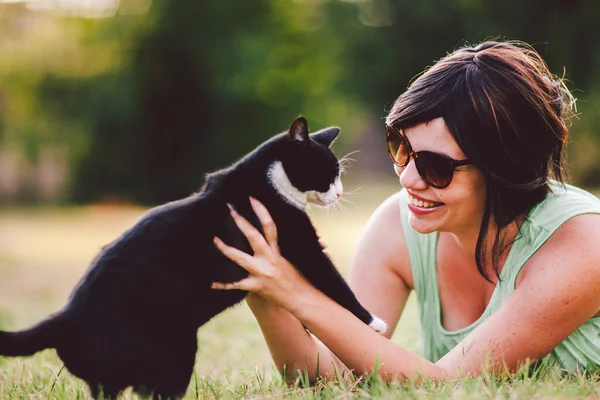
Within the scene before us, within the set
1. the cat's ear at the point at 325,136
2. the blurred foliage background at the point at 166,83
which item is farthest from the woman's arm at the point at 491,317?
the blurred foliage background at the point at 166,83

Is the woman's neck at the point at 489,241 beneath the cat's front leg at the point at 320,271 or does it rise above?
beneath

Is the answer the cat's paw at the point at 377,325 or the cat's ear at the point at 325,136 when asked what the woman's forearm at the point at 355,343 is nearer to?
the cat's paw at the point at 377,325

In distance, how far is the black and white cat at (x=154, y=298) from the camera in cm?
215

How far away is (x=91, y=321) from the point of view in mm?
2137

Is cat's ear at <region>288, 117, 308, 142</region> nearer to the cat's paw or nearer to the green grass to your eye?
the green grass

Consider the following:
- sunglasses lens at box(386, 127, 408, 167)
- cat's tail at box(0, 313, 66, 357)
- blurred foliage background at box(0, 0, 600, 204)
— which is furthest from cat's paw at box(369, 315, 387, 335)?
blurred foliage background at box(0, 0, 600, 204)

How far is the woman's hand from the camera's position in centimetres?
234

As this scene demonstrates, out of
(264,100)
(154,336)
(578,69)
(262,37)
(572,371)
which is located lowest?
(572,371)

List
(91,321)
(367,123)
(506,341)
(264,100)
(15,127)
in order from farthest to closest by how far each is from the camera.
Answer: (367,123)
(264,100)
(15,127)
(506,341)
(91,321)

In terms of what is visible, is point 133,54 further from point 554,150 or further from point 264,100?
point 554,150

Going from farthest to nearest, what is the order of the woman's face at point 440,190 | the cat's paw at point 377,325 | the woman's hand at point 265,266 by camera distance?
the cat's paw at point 377,325, the woman's face at point 440,190, the woman's hand at point 265,266

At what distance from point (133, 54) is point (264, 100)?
11.8ft

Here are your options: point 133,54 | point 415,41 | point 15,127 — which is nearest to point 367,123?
point 415,41

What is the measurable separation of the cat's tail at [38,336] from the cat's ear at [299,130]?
103cm
